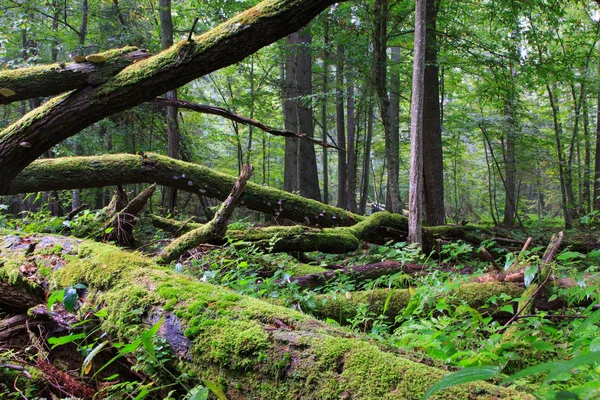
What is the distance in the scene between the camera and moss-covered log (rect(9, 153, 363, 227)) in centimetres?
540

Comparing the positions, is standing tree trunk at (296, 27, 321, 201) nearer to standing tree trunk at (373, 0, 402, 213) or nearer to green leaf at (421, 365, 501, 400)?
standing tree trunk at (373, 0, 402, 213)

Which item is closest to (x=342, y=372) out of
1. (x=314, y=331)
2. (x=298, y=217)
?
(x=314, y=331)

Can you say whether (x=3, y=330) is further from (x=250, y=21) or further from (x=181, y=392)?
(x=250, y=21)

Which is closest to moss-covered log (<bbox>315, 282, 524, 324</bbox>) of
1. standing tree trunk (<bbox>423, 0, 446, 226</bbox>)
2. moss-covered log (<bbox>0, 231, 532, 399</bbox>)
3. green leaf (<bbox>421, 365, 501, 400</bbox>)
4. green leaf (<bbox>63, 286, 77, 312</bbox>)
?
moss-covered log (<bbox>0, 231, 532, 399</bbox>)

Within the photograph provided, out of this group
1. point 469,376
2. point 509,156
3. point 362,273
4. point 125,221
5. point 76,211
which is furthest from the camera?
point 509,156

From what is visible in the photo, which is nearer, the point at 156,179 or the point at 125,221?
the point at 125,221

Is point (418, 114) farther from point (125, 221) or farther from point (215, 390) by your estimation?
point (215, 390)

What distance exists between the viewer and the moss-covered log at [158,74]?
308 cm

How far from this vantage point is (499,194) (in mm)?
23859

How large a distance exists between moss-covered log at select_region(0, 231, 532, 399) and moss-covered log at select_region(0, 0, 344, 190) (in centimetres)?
173

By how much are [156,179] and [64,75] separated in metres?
2.71

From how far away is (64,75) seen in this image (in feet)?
11.1

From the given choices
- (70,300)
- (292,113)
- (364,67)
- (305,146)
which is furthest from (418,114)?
(292,113)

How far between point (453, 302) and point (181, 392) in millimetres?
2397
